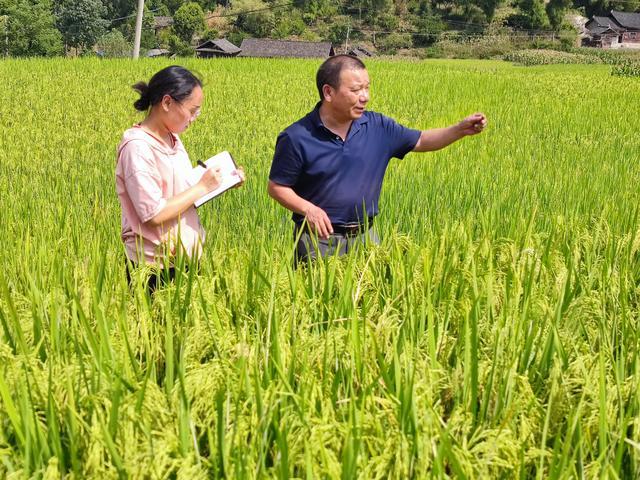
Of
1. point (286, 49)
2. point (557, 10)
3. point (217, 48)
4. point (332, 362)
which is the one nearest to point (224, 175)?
point (332, 362)

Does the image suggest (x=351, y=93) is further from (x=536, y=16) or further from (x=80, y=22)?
(x=536, y=16)

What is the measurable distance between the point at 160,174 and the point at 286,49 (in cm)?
5465

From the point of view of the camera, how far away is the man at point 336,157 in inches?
114

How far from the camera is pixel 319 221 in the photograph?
2826mm

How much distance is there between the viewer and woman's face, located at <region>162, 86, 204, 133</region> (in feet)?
8.06

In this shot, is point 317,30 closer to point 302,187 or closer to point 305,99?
point 305,99

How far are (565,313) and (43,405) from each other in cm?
137

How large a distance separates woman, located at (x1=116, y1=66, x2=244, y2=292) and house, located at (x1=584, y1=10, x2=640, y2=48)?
7747 cm

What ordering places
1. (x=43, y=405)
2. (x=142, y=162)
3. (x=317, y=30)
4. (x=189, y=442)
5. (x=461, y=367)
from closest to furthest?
(x=189, y=442), (x=43, y=405), (x=461, y=367), (x=142, y=162), (x=317, y=30)

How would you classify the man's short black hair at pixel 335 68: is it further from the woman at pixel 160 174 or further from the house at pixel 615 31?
the house at pixel 615 31

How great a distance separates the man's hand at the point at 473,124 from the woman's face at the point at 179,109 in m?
1.17

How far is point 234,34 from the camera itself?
75.2 m

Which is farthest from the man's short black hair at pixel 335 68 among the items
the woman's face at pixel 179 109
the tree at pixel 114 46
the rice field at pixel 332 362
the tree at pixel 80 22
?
the tree at pixel 80 22

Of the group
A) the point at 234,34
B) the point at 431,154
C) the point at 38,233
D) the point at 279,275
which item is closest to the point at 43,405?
the point at 279,275
